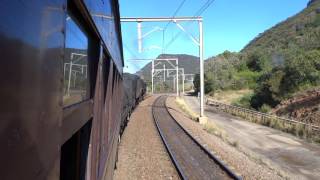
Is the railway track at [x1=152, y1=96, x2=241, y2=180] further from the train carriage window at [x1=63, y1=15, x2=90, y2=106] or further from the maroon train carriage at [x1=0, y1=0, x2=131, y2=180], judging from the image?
the maroon train carriage at [x1=0, y1=0, x2=131, y2=180]

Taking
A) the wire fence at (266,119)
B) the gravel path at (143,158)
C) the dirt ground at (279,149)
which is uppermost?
the wire fence at (266,119)

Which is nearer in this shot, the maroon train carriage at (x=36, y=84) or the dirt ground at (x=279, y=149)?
the maroon train carriage at (x=36, y=84)

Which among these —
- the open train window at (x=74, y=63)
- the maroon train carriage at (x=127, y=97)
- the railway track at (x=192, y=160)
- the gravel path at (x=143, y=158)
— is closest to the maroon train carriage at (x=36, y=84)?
the open train window at (x=74, y=63)

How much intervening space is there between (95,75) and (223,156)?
12887mm

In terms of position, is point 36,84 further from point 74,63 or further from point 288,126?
point 288,126

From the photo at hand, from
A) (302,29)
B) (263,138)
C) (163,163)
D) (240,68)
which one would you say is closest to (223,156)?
(163,163)

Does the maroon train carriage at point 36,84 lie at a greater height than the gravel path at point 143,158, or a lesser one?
greater

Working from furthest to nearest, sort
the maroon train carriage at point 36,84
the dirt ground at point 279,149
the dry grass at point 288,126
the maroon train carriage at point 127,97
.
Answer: the dry grass at point 288,126
the maroon train carriage at point 127,97
the dirt ground at point 279,149
the maroon train carriage at point 36,84

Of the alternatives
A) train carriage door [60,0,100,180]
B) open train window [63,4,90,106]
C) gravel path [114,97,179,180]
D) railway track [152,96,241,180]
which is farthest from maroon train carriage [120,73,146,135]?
open train window [63,4,90,106]

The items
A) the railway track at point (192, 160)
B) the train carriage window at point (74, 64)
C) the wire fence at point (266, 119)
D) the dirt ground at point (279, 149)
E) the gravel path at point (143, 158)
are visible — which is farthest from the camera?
the wire fence at point (266, 119)

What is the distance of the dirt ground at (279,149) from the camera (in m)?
17.8

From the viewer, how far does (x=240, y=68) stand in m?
110

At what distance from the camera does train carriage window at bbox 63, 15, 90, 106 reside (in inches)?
99.8

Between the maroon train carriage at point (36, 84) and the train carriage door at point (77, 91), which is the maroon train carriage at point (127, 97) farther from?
the maroon train carriage at point (36, 84)
